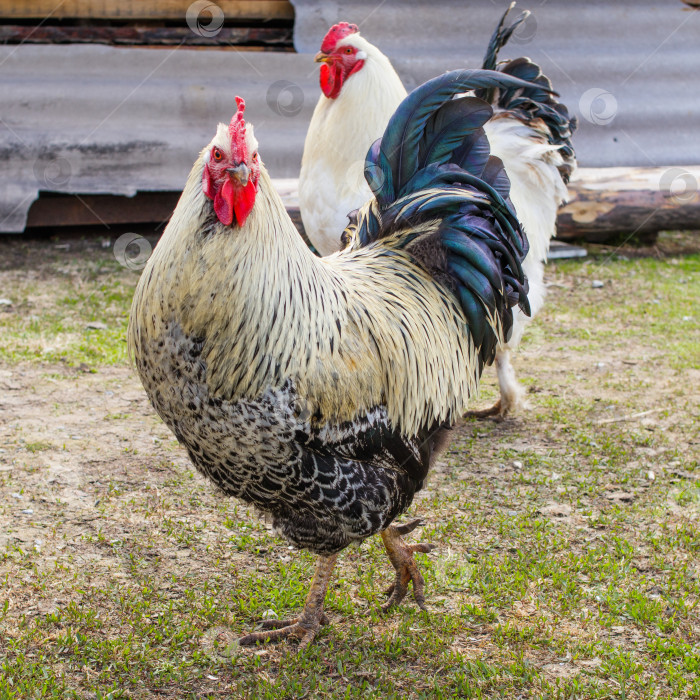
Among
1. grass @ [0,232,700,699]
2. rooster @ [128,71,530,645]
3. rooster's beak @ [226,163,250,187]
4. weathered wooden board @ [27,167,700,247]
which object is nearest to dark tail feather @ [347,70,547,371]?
rooster @ [128,71,530,645]

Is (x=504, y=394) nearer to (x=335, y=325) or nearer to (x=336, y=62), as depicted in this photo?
(x=336, y=62)

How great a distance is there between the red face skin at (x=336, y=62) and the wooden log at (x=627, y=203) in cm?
412

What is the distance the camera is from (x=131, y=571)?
3785 millimetres

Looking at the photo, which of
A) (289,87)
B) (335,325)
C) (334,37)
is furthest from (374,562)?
(289,87)

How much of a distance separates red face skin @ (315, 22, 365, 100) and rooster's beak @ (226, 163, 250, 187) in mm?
2725

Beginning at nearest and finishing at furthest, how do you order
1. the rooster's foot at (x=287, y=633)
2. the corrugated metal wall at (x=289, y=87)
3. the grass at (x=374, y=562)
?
the grass at (x=374, y=562) < the rooster's foot at (x=287, y=633) < the corrugated metal wall at (x=289, y=87)

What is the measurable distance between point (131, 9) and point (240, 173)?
23.2 ft

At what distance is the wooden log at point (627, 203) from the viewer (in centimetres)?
869

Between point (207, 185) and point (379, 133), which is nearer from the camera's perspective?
point (207, 185)

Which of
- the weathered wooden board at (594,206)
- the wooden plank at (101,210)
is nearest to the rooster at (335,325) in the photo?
the weathered wooden board at (594,206)

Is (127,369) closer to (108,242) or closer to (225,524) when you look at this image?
(225,524)

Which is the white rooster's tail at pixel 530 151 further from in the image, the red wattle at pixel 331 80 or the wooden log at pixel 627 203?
the wooden log at pixel 627 203

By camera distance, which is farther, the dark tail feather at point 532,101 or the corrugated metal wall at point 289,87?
the corrugated metal wall at point 289,87

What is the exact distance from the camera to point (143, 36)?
28.6ft
